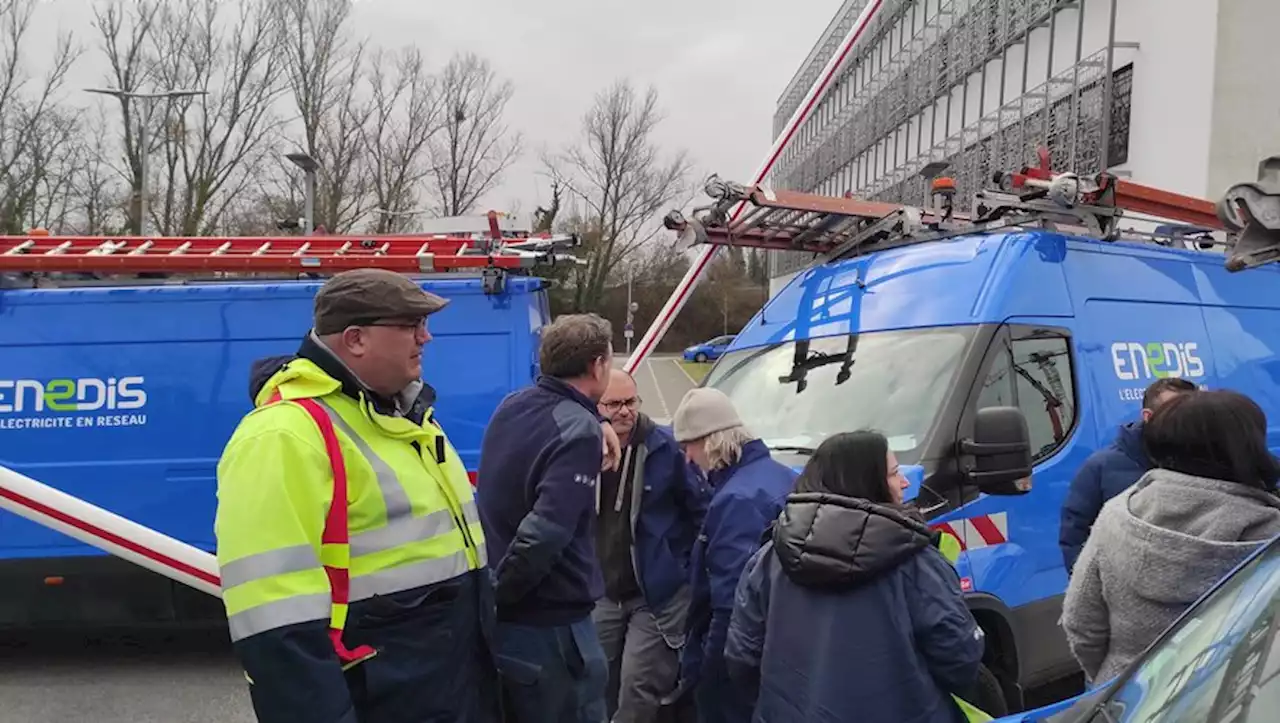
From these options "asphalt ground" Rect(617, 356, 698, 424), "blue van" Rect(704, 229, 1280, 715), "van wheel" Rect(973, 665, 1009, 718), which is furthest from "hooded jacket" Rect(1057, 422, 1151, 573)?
"asphalt ground" Rect(617, 356, 698, 424)

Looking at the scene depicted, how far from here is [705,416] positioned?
317 cm

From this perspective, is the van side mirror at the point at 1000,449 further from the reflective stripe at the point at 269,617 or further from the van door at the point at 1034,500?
the reflective stripe at the point at 269,617

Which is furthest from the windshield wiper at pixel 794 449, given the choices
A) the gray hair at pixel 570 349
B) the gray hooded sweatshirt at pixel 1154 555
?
the gray hooded sweatshirt at pixel 1154 555

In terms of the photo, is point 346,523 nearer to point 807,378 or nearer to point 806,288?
point 807,378

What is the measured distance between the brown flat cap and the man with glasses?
149cm

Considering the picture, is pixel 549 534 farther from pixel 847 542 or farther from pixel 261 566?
pixel 261 566

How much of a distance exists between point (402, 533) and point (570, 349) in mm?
1034

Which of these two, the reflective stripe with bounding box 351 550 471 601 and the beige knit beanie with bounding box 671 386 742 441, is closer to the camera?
the reflective stripe with bounding box 351 550 471 601

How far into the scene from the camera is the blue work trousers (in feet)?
8.18

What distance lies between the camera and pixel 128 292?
530cm

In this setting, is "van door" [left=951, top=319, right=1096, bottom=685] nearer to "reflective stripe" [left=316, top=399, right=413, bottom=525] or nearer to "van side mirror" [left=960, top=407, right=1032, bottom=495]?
"van side mirror" [left=960, top=407, right=1032, bottom=495]

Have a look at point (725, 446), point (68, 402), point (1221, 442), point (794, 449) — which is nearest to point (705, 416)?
point (725, 446)

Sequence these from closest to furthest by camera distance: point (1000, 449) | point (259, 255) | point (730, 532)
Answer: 1. point (730, 532)
2. point (1000, 449)
3. point (259, 255)

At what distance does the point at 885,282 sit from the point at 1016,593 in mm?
1603
